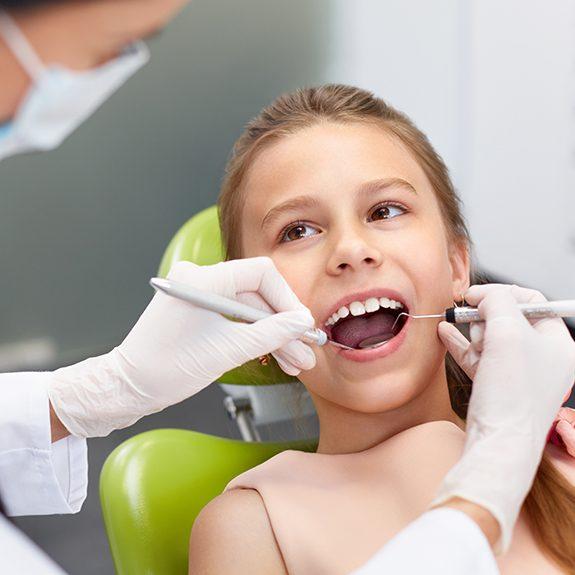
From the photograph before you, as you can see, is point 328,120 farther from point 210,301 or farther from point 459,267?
point 210,301

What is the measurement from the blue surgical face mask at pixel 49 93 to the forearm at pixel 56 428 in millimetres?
569

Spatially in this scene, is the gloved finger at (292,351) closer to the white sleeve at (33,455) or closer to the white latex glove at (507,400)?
the white latex glove at (507,400)

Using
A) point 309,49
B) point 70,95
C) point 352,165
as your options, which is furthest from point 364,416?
point 309,49

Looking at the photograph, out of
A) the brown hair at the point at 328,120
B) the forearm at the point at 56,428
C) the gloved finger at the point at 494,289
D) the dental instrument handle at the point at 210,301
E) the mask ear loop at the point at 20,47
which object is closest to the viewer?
the mask ear loop at the point at 20,47

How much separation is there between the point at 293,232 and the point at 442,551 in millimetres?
627

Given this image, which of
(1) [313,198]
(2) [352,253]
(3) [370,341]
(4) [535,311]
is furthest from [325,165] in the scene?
(4) [535,311]

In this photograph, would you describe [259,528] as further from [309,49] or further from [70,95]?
[309,49]

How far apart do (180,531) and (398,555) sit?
0.55 meters

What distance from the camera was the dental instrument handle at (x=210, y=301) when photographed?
107 centimetres

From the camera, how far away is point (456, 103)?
3.56m

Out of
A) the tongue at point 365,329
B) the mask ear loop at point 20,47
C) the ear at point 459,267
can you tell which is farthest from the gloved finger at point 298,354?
the mask ear loop at point 20,47

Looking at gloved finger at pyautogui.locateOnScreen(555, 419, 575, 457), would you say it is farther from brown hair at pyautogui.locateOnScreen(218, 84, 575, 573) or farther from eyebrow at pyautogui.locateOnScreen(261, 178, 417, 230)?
eyebrow at pyautogui.locateOnScreen(261, 178, 417, 230)

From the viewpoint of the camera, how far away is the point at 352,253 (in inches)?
47.9

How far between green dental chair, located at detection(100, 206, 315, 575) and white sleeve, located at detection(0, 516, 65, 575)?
16.7 inches
